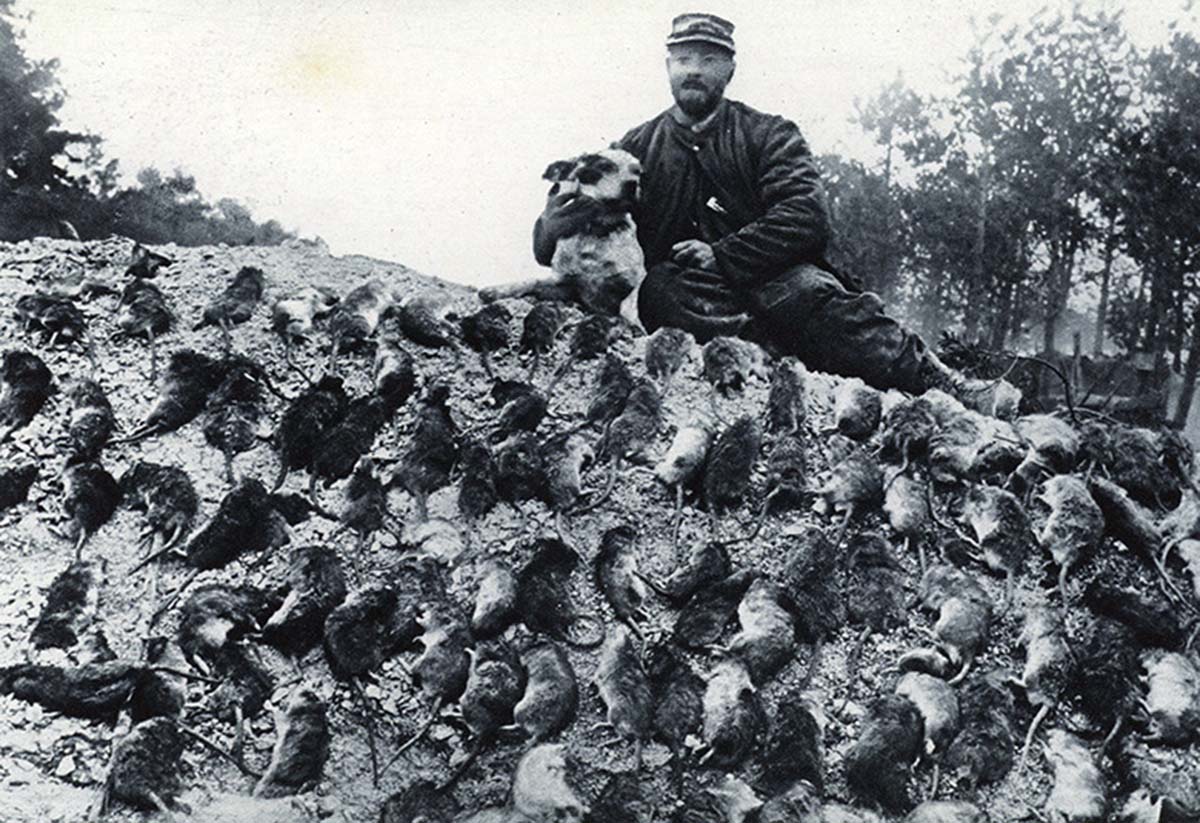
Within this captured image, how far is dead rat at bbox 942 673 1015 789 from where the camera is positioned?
402 centimetres

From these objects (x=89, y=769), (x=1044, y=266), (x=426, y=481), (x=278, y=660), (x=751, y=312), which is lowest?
(x=89, y=769)

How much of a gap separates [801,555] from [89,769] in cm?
280

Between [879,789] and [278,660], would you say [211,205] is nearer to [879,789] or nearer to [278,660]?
[278,660]

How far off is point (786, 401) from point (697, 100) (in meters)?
2.24

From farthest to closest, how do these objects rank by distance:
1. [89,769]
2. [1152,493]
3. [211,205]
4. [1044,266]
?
[1044,266]
[211,205]
[1152,493]
[89,769]

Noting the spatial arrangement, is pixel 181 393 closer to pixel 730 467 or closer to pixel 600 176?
pixel 730 467

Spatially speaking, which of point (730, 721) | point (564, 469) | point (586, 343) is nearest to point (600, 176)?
point (586, 343)

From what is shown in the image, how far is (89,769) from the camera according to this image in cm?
372

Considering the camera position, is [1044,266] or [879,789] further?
[1044,266]

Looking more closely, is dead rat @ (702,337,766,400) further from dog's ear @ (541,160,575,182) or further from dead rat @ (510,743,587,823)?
dead rat @ (510,743,587,823)

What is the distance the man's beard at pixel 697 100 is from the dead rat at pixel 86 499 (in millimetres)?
3960

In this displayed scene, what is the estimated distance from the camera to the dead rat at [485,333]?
5793mm

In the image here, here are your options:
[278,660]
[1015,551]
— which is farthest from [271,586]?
[1015,551]

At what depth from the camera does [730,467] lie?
5066 millimetres
